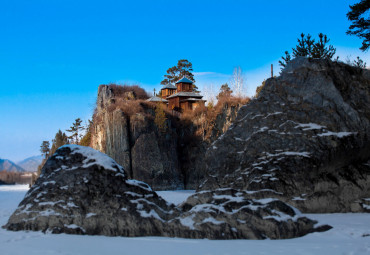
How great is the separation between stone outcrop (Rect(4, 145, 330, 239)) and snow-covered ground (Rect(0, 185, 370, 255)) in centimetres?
34

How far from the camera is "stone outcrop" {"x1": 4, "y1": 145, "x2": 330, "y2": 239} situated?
23.2ft

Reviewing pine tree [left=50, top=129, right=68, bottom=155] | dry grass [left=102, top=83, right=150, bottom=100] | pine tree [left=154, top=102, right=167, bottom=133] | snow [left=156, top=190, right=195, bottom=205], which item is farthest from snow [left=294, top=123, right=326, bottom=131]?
pine tree [left=50, top=129, right=68, bottom=155]

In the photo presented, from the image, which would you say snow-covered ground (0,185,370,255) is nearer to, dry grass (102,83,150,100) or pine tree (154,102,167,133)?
pine tree (154,102,167,133)

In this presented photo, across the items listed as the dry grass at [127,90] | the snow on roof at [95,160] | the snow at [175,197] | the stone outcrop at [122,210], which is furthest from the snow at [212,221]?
the dry grass at [127,90]

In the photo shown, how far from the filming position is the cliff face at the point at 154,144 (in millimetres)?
30938

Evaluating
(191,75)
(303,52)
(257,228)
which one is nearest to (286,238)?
(257,228)

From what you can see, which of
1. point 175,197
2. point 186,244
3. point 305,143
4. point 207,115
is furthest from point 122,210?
point 207,115

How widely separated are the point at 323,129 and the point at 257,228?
5.38 m

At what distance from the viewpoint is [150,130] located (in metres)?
32.4

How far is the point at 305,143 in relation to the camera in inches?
422

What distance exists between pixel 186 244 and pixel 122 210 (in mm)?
2188

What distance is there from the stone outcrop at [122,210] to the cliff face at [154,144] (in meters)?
21.4

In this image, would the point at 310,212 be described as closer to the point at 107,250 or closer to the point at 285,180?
the point at 285,180

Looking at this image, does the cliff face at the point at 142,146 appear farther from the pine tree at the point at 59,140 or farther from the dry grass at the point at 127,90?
the pine tree at the point at 59,140
